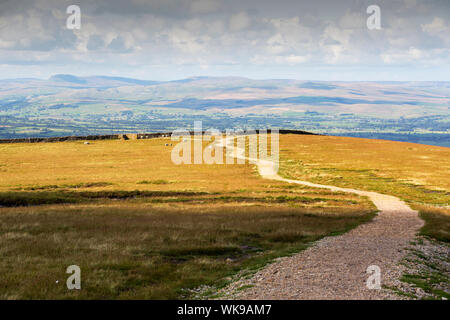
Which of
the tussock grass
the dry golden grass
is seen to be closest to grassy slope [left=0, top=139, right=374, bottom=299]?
the tussock grass

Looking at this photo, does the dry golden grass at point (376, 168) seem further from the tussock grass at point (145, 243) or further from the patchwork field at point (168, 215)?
the tussock grass at point (145, 243)

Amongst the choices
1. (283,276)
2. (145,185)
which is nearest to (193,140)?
(145,185)

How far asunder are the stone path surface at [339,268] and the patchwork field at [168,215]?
5.66 ft

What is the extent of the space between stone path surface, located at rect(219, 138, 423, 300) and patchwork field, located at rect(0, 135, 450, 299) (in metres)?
1.73

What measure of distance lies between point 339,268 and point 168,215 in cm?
2201

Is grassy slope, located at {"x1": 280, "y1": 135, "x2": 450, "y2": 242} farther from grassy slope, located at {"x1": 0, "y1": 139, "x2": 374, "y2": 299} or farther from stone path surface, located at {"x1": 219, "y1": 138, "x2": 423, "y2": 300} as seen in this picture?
grassy slope, located at {"x1": 0, "y1": 139, "x2": 374, "y2": 299}

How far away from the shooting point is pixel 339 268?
63.8 ft

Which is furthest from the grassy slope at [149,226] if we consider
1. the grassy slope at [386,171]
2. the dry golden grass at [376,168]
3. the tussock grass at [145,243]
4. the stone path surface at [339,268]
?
the dry golden grass at [376,168]

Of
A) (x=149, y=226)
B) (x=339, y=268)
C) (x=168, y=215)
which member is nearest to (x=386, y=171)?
(x=168, y=215)

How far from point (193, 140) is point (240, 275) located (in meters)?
116

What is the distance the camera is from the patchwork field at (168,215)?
1955cm

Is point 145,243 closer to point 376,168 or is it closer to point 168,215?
point 168,215

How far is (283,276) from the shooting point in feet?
60.3
